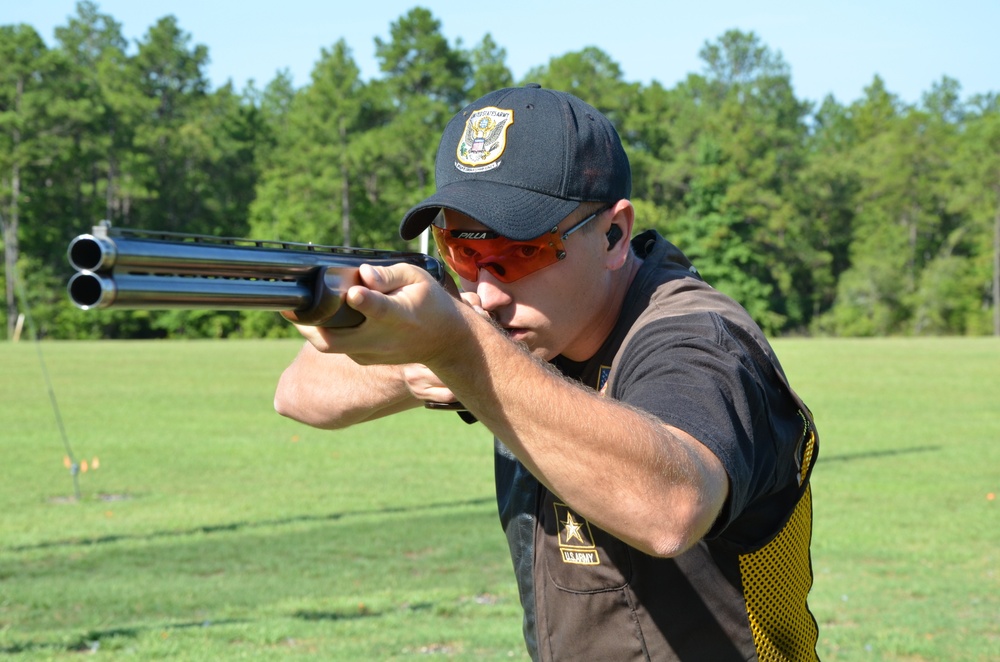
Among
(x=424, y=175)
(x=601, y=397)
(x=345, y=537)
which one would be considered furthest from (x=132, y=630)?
(x=424, y=175)

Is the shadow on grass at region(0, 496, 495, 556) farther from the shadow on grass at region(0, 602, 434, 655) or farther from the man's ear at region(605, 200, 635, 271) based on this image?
the man's ear at region(605, 200, 635, 271)

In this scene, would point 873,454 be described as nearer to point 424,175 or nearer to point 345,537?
point 345,537

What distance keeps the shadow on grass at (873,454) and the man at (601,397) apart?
51.1 feet

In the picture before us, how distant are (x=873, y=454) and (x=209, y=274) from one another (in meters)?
18.3

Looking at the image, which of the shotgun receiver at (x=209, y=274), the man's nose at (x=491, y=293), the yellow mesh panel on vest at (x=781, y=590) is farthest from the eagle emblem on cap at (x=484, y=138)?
the yellow mesh panel on vest at (x=781, y=590)

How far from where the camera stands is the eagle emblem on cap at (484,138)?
109 inches


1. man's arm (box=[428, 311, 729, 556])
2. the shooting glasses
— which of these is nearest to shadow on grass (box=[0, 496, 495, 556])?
the shooting glasses

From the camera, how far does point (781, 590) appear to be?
2816mm

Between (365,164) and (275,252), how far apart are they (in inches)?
3012

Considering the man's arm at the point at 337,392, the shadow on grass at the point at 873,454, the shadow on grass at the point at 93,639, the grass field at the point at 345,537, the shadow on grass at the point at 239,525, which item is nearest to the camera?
the man's arm at the point at 337,392

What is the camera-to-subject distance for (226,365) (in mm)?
39375

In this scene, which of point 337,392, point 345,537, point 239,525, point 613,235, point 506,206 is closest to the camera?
point 506,206

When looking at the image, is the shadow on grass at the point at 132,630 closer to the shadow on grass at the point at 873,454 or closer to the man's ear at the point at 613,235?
the man's ear at the point at 613,235

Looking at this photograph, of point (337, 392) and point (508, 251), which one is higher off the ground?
point (508, 251)
